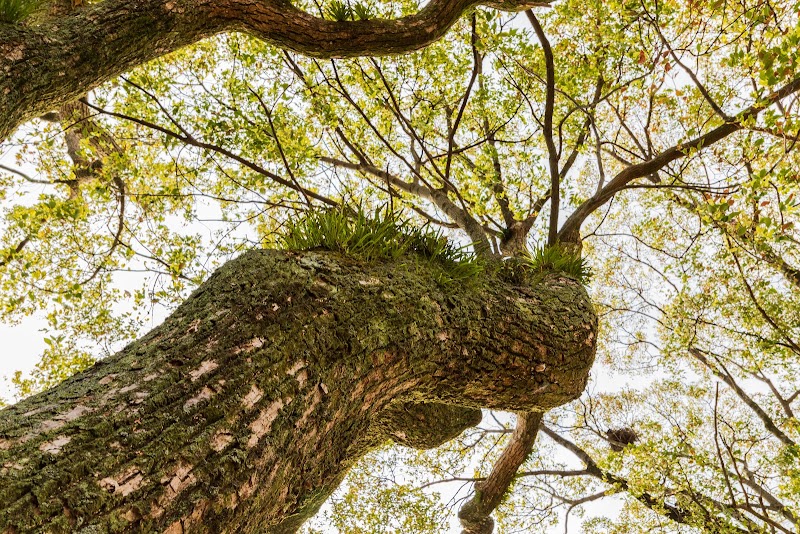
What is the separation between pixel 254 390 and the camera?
1.39 meters

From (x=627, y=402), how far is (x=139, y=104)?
952 centimetres

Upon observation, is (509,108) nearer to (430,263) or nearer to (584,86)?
(584,86)

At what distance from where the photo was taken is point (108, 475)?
106 centimetres

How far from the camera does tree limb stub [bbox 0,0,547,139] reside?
6.93 ft

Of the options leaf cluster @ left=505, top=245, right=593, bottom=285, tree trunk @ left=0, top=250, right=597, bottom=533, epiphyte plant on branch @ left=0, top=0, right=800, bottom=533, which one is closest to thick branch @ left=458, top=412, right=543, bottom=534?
epiphyte plant on branch @ left=0, top=0, right=800, bottom=533

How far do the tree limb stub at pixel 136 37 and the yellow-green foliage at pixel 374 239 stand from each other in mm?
1204

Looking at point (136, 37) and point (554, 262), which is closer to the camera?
point (136, 37)

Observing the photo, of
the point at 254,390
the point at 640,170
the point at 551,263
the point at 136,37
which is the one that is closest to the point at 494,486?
the point at 551,263

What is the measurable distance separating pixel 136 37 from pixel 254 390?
2.03m

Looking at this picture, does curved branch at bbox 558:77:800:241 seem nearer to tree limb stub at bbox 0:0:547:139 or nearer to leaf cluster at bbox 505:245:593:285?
leaf cluster at bbox 505:245:593:285

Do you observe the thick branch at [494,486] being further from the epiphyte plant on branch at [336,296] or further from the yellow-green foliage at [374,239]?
the yellow-green foliage at [374,239]

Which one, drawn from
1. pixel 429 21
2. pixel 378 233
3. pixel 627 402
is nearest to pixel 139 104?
pixel 429 21

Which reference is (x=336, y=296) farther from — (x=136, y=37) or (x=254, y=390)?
(x=136, y=37)

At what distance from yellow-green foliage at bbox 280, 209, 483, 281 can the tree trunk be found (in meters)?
0.10
